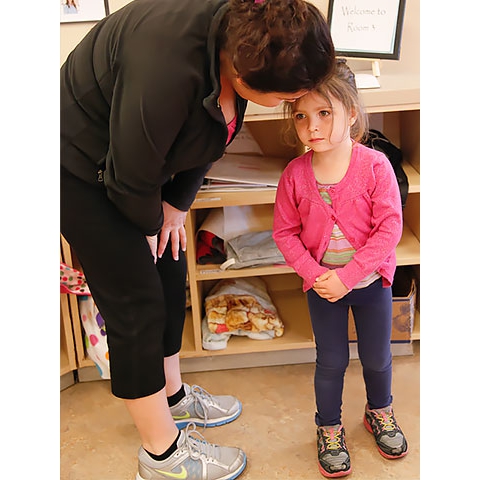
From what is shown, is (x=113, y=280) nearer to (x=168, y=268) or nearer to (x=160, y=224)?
(x=160, y=224)

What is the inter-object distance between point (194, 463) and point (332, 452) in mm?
335

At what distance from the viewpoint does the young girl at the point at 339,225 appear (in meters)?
1.38

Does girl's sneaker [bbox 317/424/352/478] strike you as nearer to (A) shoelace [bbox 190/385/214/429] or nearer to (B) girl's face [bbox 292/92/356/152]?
(A) shoelace [bbox 190/385/214/429]

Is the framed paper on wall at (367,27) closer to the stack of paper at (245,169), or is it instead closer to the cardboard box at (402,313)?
the stack of paper at (245,169)

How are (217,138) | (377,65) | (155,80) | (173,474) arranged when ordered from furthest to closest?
(377,65), (173,474), (217,138), (155,80)

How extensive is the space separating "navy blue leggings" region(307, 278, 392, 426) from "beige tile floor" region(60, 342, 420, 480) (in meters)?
0.13

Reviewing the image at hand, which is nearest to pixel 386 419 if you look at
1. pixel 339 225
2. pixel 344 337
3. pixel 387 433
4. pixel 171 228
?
pixel 387 433

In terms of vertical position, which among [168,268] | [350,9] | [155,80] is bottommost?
[168,268]

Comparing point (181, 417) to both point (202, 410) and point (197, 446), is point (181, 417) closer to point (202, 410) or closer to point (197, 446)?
point (202, 410)

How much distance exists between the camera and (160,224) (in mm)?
1308

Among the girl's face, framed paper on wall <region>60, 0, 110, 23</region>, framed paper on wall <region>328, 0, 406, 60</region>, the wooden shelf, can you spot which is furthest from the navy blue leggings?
framed paper on wall <region>60, 0, 110, 23</region>

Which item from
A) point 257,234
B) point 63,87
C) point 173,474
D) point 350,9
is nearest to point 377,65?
point 350,9

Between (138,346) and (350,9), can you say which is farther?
(350,9)
